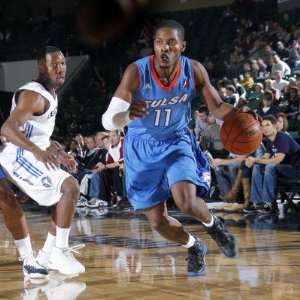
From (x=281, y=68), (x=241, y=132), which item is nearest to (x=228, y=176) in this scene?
(x=281, y=68)

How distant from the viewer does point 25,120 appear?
3.86 metres

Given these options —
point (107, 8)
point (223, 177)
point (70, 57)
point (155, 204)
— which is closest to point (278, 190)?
point (223, 177)

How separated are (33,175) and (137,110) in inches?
32.7

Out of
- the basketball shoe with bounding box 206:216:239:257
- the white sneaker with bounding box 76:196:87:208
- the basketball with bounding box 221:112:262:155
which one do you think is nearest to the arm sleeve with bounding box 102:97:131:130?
the basketball with bounding box 221:112:262:155

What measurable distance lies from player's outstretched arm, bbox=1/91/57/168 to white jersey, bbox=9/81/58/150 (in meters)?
0.05

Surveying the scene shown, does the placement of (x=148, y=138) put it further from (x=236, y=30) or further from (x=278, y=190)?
(x=236, y=30)

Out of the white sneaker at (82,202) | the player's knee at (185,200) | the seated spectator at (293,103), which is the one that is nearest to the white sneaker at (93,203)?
the white sneaker at (82,202)

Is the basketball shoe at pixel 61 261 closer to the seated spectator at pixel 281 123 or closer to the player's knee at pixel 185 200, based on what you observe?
the player's knee at pixel 185 200

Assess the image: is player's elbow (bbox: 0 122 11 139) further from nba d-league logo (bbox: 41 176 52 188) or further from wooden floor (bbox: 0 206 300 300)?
wooden floor (bbox: 0 206 300 300)

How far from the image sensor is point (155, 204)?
13.0ft

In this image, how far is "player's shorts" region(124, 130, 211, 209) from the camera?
3900 mm

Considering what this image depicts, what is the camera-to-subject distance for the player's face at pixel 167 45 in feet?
12.5

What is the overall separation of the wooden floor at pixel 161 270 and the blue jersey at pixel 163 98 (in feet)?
2.87

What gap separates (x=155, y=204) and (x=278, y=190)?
13.2 feet
